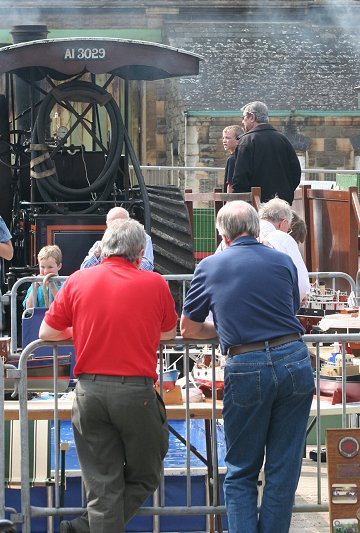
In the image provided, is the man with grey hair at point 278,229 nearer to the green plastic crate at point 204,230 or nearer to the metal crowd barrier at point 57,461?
the metal crowd barrier at point 57,461

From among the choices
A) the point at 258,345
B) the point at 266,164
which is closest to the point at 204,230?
the point at 266,164

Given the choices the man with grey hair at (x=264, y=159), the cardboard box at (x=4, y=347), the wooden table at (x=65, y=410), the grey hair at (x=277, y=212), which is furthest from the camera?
the man with grey hair at (x=264, y=159)

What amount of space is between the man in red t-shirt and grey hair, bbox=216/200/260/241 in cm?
40

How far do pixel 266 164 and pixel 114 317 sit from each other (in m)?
4.60

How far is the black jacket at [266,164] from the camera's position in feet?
34.2

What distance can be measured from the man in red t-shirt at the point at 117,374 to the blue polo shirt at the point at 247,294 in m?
0.21

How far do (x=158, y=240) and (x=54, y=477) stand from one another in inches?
261

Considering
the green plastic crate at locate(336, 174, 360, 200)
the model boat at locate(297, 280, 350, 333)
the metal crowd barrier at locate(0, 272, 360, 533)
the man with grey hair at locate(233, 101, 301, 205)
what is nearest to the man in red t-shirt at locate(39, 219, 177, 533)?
the metal crowd barrier at locate(0, 272, 360, 533)

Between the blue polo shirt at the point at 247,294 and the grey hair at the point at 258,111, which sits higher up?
the grey hair at the point at 258,111

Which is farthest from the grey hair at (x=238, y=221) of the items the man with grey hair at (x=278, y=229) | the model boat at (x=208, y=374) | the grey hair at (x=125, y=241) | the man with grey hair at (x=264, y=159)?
the man with grey hair at (x=264, y=159)

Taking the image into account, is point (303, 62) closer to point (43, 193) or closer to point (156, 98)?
point (156, 98)

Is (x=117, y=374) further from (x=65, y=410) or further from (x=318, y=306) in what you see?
(x=318, y=306)

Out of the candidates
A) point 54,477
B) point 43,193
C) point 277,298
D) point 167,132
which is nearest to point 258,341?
point 277,298

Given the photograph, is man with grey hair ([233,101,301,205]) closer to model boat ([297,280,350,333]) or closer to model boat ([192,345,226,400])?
model boat ([297,280,350,333])
